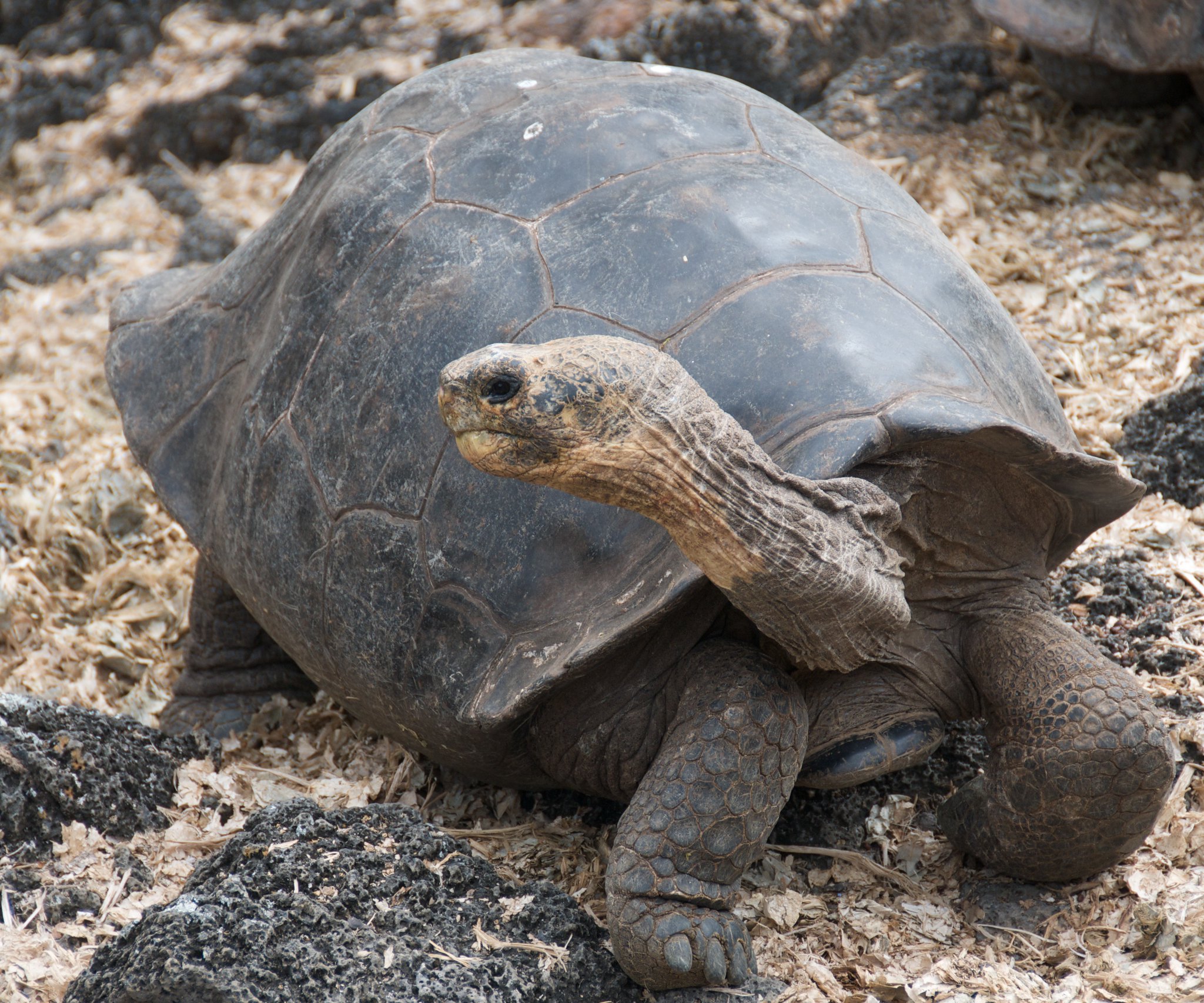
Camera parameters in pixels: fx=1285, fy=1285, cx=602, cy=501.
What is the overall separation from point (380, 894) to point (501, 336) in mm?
1158

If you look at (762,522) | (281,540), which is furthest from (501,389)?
(281,540)

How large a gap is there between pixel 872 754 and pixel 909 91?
3988 mm

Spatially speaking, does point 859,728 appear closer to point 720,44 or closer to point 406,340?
point 406,340

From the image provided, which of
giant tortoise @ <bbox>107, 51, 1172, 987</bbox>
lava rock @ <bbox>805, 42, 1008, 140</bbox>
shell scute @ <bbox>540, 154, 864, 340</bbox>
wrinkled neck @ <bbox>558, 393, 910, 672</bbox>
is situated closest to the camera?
wrinkled neck @ <bbox>558, 393, 910, 672</bbox>

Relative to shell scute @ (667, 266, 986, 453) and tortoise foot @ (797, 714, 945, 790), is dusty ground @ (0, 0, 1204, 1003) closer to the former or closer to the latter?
tortoise foot @ (797, 714, 945, 790)

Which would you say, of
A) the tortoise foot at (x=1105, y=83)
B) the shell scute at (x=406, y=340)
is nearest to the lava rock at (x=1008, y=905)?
the shell scute at (x=406, y=340)

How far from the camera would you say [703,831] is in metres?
2.47

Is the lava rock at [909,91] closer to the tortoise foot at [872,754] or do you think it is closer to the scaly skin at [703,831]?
the tortoise foot at [872,754]

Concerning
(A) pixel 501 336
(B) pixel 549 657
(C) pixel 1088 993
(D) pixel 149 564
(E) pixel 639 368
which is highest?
(E) pixel 639 368

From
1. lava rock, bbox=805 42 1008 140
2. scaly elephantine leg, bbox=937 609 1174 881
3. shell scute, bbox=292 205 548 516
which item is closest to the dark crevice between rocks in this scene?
lava rock, bbox=805 42 1008 140

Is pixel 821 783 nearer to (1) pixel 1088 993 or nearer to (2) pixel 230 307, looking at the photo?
(1) pixel 1088 993

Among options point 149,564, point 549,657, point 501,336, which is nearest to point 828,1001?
point 549,657

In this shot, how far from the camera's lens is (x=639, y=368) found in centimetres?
207

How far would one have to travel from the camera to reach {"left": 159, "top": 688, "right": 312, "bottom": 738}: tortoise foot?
373 cm
